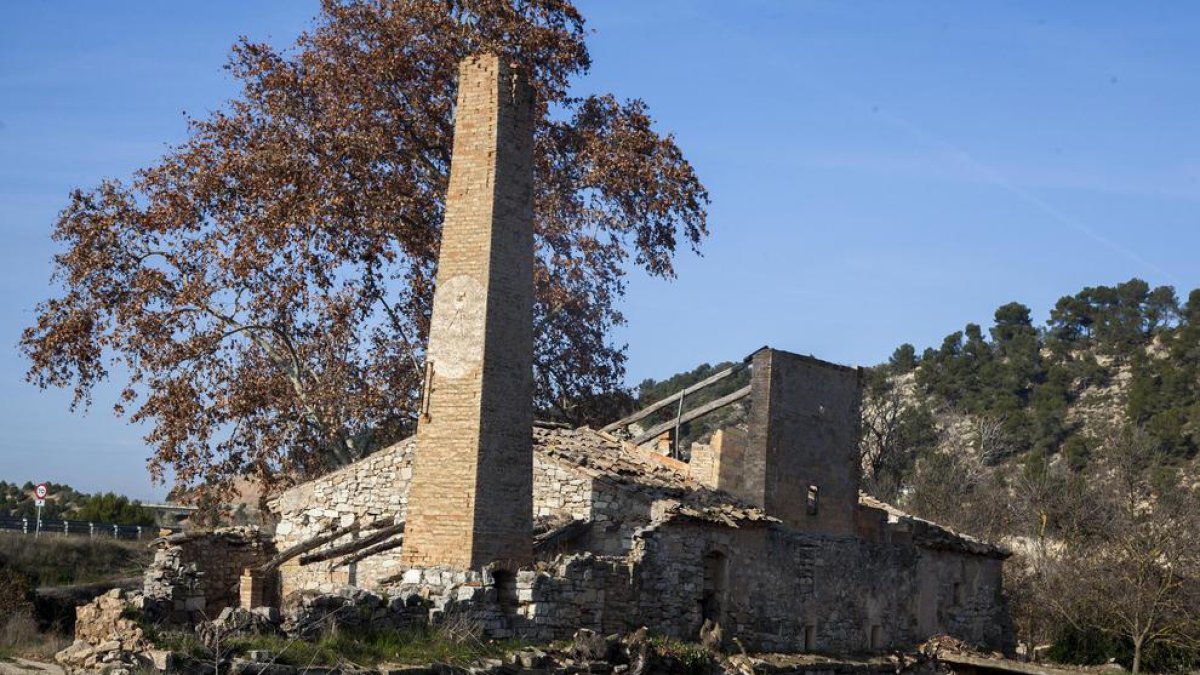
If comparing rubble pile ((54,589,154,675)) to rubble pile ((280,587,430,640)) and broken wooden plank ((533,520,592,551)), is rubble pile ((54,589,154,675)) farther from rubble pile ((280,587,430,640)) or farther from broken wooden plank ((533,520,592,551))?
broken wooden plank ((533,520,592,551))

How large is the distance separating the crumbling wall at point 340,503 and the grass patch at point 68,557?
22.3 ft

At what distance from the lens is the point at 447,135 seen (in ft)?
99.3

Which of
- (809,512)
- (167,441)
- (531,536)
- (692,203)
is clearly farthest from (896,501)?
(531,536)

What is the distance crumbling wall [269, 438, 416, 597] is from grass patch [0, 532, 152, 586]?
680 cm

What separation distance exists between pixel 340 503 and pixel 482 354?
659 centimetres

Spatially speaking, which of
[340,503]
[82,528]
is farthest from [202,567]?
[82,528]

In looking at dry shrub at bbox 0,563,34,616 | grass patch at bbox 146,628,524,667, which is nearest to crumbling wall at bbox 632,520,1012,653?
grass patch at bbox 146,628,524,667

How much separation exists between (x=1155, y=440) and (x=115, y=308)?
3994 cm

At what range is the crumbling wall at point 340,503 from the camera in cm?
2289

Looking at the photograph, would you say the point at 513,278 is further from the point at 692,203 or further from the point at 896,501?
the point at 896,501

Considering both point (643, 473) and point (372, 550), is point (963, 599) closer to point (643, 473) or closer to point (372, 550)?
point (643, 473)

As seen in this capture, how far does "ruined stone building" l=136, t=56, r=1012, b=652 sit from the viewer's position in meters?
18.6

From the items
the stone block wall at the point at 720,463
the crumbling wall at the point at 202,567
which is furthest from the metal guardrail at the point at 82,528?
the stone block wall at the point at 720,463

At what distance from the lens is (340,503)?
2417 cm
